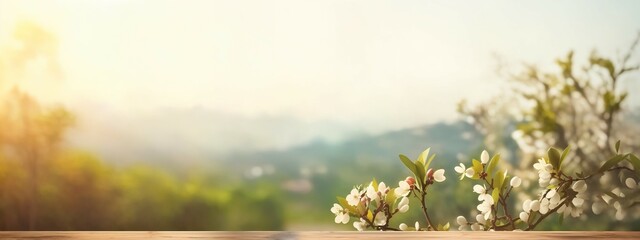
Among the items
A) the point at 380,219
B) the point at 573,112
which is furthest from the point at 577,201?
the point at 573,112

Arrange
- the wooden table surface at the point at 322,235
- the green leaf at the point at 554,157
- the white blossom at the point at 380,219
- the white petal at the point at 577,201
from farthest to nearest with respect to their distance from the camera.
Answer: the white blossom at the point at 380,219 < the white petal at the point at 577,201 < the green leaf at the point at 554,157 < the wooden table surface at the point at 322,235

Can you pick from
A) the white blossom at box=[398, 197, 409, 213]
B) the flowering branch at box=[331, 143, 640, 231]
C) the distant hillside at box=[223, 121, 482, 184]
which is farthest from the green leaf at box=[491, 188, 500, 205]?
the distant hillside at box=[223, 121, 482, 184]

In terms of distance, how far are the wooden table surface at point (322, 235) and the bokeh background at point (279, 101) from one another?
144cm

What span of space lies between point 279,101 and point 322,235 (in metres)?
1.51

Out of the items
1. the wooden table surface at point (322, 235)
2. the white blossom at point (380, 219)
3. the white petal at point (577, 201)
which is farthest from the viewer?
the white blossom at point (380, 219)

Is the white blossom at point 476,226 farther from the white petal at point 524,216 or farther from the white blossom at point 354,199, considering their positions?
the white blossom at point 354,199

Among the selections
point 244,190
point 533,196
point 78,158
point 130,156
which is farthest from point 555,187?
point 78,158

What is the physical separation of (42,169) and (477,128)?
164 centimetres

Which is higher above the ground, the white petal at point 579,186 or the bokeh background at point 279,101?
the bokeh background at point 279,101

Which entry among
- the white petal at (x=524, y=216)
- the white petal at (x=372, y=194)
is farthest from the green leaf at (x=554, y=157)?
the white petal at (x=372, y=194)

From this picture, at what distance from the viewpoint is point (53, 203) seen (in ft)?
8.75

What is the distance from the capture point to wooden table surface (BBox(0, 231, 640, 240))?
1.13m

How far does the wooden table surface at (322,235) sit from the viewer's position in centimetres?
113

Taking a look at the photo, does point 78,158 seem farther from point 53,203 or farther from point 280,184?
point 280,184
